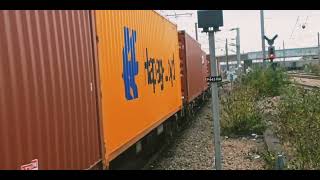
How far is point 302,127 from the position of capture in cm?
1040

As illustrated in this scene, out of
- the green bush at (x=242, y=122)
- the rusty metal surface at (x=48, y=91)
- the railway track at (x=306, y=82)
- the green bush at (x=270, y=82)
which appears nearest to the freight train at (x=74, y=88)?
the rusty metal surface at (x=48, y=91)

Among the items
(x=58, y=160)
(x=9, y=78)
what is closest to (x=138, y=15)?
(x=58, y=160)

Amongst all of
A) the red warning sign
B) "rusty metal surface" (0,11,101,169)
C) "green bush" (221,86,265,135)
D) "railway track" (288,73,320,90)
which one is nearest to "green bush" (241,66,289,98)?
"railway track" (288,73,320,90)

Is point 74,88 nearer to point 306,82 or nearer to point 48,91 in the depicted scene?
point 48,91

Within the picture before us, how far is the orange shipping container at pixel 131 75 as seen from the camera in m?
6.86

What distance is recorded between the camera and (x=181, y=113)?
15812 mm

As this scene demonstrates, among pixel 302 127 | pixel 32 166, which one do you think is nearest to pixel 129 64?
pixel 32 166

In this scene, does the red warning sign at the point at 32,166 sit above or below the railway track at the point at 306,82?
above

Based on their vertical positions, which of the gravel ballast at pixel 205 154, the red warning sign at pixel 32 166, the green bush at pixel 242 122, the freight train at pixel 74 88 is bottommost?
the gravel ballast at pixel 205 154

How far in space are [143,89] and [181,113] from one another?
267 inches

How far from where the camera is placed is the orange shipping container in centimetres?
686

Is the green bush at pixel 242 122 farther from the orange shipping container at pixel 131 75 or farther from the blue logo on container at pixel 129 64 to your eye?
the blue logo on container at pixel 129 64

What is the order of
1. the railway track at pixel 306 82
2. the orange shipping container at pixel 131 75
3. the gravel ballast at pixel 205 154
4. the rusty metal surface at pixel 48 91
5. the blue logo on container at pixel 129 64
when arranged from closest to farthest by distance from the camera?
the rusty metal surface at pixel 48 91 → the orange shipping container at pixel 131 75 → the blue logo on container at pixel 129 64 → the gravel ballast at pixel 205 154 → the railway track at pixel 306 82
